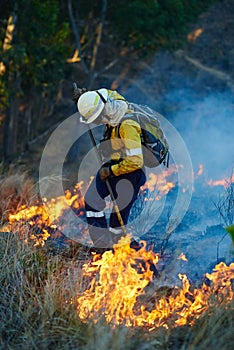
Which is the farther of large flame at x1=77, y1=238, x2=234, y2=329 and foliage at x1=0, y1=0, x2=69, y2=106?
foliage at x1=0, y1=0, x2=69, y2=106

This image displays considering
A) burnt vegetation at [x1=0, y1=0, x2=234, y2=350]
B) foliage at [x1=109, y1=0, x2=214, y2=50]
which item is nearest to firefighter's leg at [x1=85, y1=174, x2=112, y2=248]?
burnt vegetation at [x1=0, y1=0, x2=234, y2=350]

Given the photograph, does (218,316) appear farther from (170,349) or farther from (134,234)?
(134,234)

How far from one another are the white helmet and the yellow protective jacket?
16 cm

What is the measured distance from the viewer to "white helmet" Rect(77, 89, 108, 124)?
467 cm

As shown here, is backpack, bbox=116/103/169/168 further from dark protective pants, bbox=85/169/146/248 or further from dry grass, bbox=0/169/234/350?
dry grass, bbox=0/169/234/350

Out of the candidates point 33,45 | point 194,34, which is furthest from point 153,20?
point 194,34

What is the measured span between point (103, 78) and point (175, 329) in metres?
14.9

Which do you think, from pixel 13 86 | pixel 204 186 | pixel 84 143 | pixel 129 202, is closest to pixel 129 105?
pixel 129 202

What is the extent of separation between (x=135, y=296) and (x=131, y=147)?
4.34ft

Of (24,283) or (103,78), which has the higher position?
(24,283)

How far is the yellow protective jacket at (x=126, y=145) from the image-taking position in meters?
4.64

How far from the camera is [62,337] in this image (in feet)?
11.4

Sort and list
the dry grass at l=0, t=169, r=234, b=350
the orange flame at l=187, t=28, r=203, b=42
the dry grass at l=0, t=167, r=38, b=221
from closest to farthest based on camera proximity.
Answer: the dry grass at l=0, t=169, r=234, b=350
the dry grass at l=0, t=167, r=38, b=221
the orange flame at l=187, t=28, r=203, b=42

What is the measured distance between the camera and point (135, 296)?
13.3ft
